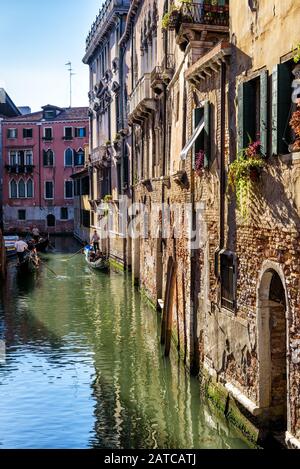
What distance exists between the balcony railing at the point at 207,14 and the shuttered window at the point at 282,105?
3.69 m

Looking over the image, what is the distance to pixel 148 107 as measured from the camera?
16.2 meters

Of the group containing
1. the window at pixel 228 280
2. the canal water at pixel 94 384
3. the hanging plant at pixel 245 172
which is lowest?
the canal water at pixel 94 384

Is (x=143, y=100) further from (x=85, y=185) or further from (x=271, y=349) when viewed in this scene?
(x=85, y=185)

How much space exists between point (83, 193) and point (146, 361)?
1050 inches

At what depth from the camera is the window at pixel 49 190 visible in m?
43.0

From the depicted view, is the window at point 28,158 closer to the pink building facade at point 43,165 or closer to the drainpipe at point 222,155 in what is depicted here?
the pink building facade at point 43,165

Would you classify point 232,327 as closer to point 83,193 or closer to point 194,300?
point 194,300

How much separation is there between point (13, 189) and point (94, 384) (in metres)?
34.4

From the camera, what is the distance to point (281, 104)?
6.30 m

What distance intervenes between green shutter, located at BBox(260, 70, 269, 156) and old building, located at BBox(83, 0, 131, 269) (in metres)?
15.5

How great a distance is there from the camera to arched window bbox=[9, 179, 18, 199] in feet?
140

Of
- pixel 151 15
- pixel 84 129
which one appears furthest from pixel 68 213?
pixel 151 15

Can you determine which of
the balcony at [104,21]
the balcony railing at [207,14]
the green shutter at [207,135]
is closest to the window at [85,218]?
the balcony at [104,21]

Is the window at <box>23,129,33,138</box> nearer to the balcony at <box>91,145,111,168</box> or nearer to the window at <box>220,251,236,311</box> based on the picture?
the balcony at <box>91,145,111,168</box>
